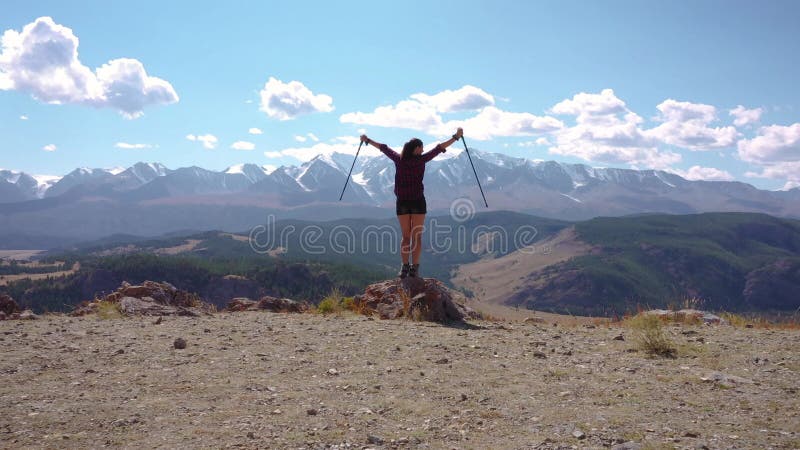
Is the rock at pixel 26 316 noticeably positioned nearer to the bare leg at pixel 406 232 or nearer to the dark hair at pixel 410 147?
the bare leg at pixel 406 232

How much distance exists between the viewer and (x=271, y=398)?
640 cm

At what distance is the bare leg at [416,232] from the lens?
43.1ft

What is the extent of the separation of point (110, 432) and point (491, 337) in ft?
22.3

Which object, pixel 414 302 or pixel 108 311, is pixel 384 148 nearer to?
pixel 414 302

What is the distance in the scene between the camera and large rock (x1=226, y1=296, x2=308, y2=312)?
586 inches

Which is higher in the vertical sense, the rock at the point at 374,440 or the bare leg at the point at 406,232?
the bare leg at the point at 406,232

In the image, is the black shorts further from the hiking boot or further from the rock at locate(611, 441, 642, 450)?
the rock at locate(611, 441, 642, 450)

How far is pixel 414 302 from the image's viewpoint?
1252 centimetres

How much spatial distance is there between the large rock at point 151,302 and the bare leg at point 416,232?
5.57 meters

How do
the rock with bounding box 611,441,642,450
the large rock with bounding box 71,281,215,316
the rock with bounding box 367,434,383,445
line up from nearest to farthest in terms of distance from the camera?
the rock with bounding box 611,441,642,450
the rock with bounding box 367,434,383,445
the large rock with bounding box 71,281,215,316

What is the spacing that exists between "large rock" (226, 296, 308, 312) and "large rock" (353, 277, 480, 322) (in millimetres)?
1932

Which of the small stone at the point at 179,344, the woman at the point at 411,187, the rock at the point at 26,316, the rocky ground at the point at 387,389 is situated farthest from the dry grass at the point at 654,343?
the rock at the point at 26,316

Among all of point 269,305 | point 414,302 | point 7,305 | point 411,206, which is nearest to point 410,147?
point 411,206

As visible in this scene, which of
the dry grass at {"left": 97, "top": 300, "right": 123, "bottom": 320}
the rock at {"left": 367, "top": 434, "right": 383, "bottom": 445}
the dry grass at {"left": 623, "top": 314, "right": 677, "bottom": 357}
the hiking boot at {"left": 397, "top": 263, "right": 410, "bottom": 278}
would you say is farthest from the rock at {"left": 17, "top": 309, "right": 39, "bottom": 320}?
the dry grass at {"left": 623, "top": 314, "right": 677, "bottom": 357}
